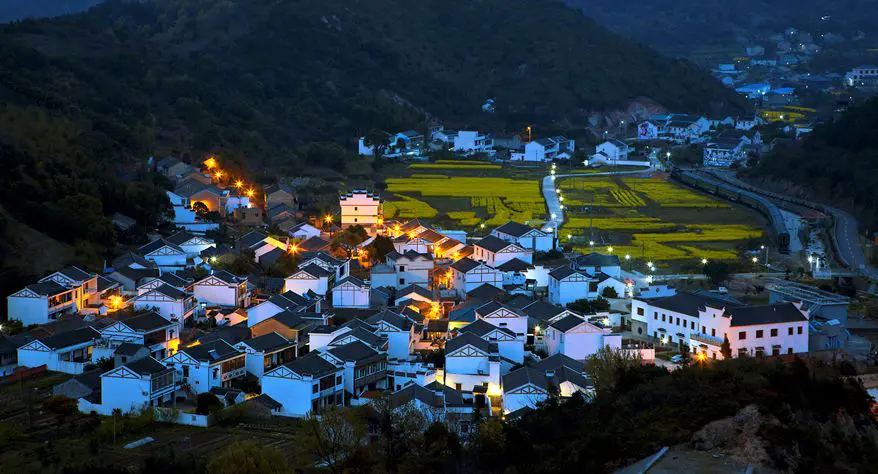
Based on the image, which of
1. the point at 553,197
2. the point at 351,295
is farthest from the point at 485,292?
the point at 553,197

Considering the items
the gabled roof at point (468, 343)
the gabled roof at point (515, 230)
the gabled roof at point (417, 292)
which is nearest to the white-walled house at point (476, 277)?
the gabled roof at point (417, 292)

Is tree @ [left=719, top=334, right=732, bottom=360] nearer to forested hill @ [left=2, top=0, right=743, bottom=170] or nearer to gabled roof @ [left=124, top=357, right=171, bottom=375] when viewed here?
gabled roof @ [left=124, top=357, right=171, bottom=375]

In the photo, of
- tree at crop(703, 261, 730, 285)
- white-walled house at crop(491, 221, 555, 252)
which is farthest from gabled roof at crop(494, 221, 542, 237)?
tree at crop(703, 261, 730, 285)

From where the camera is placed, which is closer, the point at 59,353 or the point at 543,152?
the point at 59,353

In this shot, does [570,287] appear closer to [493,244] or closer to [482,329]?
[493,244]

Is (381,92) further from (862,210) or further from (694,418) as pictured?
(694,418)

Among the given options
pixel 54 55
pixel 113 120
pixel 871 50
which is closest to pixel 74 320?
pixel 113 120
